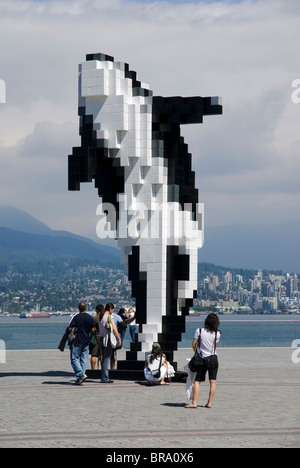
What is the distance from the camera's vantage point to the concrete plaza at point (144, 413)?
40.7 ft

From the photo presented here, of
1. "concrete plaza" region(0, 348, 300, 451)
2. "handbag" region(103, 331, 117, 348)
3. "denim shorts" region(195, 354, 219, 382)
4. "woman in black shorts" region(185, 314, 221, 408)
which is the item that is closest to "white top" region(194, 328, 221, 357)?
"woman in black shorts" region(185, 314, 221, 408)

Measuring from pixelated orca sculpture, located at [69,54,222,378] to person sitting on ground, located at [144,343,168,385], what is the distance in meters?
0.97

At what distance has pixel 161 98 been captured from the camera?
2116 cm

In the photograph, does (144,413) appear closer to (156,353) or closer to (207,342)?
(207,342)

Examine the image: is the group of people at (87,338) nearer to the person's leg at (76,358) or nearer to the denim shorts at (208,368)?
the person's leg at (76,358)

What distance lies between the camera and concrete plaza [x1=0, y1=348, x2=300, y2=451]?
489 inches

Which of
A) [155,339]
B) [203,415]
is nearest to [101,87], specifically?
[155,339]

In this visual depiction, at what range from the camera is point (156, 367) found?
19.6m

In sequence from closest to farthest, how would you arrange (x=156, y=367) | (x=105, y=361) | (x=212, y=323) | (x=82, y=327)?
(x=212, y=323) → (x=156, y=367) → (x=82, y=327) → (x=105, y=361)

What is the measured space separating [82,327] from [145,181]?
11.8 feet

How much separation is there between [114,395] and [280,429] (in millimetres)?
5068

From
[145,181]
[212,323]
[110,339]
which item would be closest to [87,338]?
[110,339]

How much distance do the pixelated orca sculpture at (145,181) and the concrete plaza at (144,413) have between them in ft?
5.77
